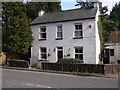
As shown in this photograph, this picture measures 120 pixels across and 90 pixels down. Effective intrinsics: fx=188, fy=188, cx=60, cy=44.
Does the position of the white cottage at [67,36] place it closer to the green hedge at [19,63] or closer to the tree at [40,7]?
the green hedge at [19,63]

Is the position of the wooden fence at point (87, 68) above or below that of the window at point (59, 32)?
below

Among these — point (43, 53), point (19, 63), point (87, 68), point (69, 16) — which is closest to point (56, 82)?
point (87, 68)

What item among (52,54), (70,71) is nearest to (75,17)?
(52,54)

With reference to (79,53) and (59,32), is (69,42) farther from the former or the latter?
(59,32)

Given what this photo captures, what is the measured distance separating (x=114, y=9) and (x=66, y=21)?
238 ft

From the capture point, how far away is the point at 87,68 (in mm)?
17047

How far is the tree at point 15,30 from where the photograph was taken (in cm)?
2406

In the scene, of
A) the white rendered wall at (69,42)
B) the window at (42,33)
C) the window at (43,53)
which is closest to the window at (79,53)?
the white rendered wall at (69,42)

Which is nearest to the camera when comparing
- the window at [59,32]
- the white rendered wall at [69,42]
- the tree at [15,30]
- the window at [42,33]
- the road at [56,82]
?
the road at [56,82]

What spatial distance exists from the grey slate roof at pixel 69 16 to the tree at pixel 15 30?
199 cm

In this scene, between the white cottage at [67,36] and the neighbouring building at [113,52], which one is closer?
the white cottage at [67,36]

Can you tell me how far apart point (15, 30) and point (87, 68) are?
37.8ft

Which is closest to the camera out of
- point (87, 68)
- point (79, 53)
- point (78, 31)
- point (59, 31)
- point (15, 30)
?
point (87, 68)

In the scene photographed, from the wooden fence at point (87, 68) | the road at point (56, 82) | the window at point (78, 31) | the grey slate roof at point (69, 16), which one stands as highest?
the grey slate roof at point (69, 16)
